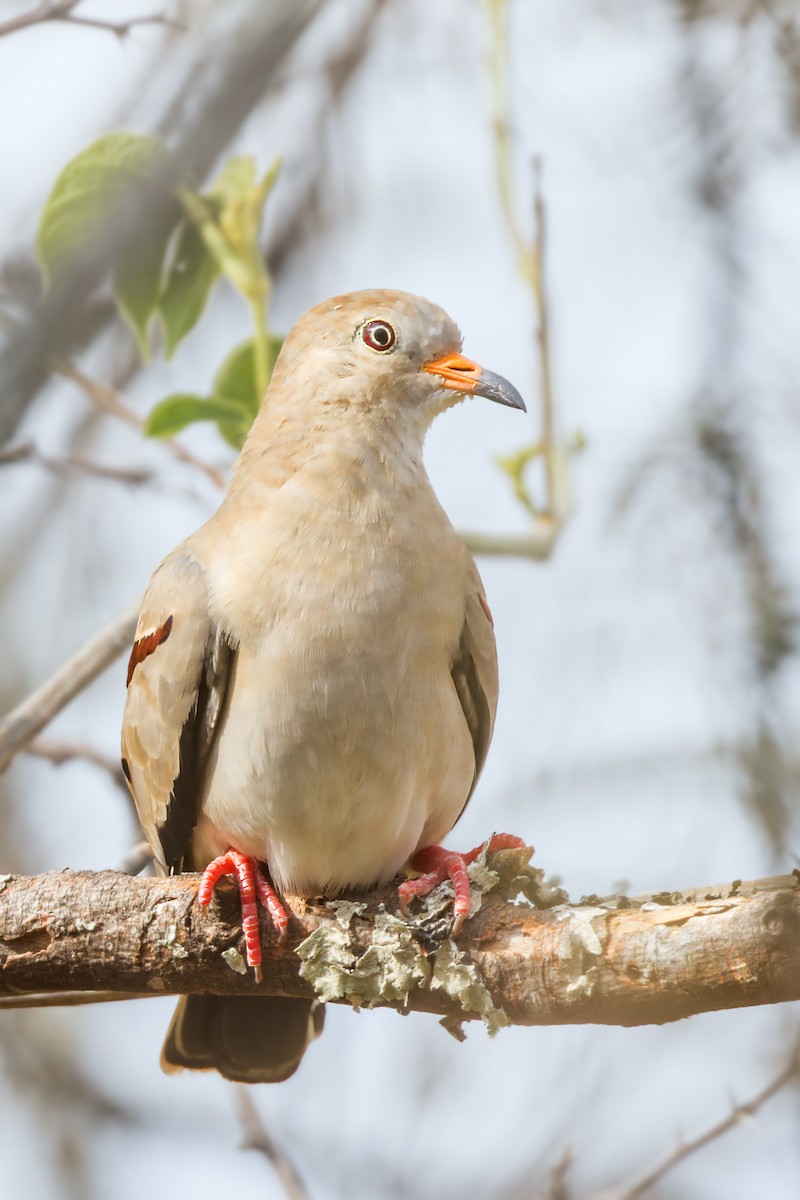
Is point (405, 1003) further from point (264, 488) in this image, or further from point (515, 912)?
point (264, 488)

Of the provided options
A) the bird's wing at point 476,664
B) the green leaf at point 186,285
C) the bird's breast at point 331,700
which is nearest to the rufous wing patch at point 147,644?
the bird's breast at point 331,700

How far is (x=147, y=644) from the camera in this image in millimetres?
3965

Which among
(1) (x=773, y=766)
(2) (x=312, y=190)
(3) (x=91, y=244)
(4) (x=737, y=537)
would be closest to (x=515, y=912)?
(1) (x=773, y=766)

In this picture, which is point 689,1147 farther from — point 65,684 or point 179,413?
point 179,413

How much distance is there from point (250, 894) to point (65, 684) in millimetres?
819

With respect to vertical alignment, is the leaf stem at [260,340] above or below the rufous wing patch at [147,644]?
above

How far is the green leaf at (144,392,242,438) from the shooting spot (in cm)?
427

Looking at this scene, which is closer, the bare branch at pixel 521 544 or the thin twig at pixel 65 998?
the thin twig at pixel 65 998

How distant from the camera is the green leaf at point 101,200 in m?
3.74

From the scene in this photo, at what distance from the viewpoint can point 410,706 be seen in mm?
3750

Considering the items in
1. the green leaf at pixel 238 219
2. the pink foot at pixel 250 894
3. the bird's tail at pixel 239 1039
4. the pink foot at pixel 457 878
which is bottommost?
the bird's tail at pixel 239 1039

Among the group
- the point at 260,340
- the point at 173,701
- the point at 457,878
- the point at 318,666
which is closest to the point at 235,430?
the point at 260,340

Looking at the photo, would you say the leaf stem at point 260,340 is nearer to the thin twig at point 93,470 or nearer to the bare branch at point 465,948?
the thin twig at point 93,470

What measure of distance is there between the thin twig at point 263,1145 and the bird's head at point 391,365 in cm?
211
